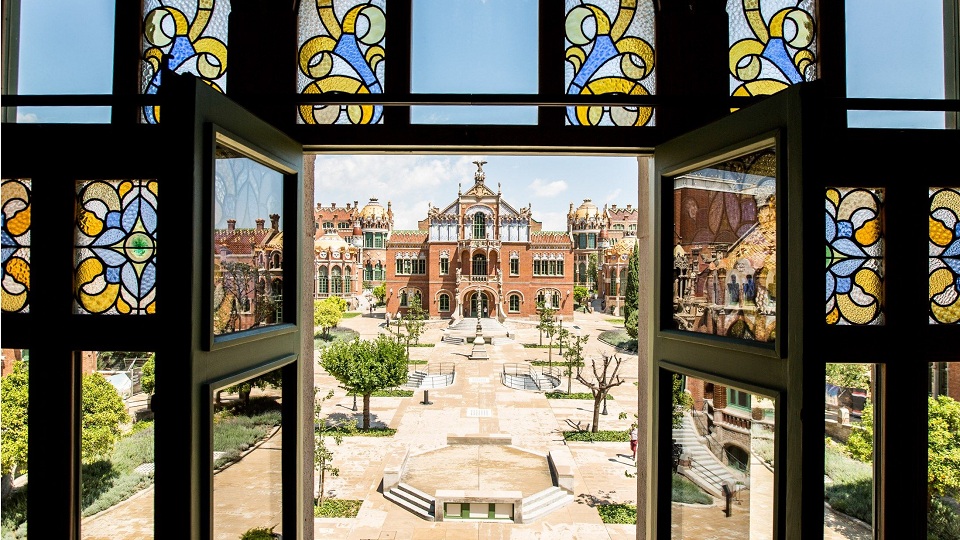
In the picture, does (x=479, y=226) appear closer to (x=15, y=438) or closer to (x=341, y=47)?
(x=341, y=47)

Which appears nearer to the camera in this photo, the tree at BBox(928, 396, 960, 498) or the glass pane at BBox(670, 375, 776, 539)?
the glass pane at BBox(670, 375, 776, 539)

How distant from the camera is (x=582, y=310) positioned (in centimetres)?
3519

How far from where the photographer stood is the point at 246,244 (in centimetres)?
172

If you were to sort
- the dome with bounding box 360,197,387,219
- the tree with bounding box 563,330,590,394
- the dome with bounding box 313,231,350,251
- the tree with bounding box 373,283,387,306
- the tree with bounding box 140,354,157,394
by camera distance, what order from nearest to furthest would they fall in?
1. the tree with bounding box 140,354,157,394
2. the tree with bounding box 563,330,590,394
3. the dome with bounding box 313,231,350,251
4. the tree with bounding box 373,283,387,306
5. the dome with bounding box 360,197,387,219

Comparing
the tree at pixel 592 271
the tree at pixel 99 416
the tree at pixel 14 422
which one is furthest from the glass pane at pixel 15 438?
the tree at pixel 592 271

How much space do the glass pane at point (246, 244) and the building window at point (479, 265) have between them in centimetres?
2661

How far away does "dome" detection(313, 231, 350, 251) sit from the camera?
31.7 m

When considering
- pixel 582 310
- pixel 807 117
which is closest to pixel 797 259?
pixel 807 117

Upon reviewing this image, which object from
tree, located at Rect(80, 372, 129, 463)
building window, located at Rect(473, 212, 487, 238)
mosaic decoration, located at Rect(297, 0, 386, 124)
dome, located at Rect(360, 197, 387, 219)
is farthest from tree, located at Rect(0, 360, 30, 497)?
dome, located at Rect(360, 197, 387, 219)

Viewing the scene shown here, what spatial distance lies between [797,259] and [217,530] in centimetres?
197

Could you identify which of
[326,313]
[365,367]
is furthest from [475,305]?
[365,367]

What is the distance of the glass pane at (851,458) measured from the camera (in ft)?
5.76

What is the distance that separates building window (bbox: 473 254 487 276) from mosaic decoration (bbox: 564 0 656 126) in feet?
86.0

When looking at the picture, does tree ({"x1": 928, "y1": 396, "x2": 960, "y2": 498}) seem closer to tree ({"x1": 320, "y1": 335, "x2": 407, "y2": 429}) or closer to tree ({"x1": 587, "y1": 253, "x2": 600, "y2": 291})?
tree ({"x1": 320, "y1": 335, "x2": 407, "y2": 429})
